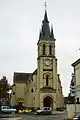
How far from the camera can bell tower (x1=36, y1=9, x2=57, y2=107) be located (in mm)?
85688

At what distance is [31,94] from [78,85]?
53318mm

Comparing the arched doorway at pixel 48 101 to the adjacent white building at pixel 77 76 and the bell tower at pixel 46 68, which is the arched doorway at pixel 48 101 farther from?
the adjacent white building at pixel 77 76

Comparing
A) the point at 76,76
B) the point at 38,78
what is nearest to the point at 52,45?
the point at 38,78

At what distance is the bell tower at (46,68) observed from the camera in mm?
85688

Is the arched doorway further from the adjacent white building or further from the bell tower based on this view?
the adjacent white building

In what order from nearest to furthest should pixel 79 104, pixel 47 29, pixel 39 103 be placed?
pixel 79 104, pixel 39 103, pixel 47 29

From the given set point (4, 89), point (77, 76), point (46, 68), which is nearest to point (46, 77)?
point (46, 68)

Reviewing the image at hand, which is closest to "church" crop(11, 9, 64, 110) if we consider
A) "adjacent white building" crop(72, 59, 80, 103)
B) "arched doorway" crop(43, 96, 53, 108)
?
"arched doorway" crop(43, 96, 53, 108)

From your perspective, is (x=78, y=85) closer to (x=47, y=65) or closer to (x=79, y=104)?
(x=79, y=104)

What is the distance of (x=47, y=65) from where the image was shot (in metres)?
89.0

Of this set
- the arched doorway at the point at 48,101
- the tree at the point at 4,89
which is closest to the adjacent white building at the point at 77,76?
the tree at the point at 4,89

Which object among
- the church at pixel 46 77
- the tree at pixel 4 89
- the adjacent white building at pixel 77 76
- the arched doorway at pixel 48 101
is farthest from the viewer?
the arched doorway at pixel 48 101

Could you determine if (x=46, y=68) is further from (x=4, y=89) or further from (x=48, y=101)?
(x=4, y=89)

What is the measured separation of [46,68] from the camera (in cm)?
8881
